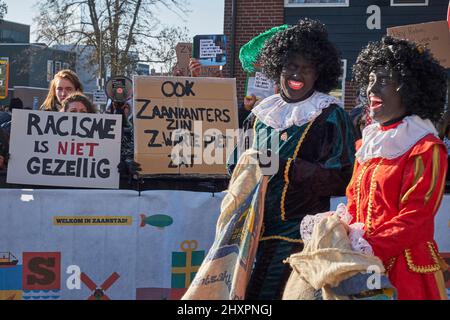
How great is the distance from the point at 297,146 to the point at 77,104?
263cm

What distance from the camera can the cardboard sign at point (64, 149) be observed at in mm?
5148

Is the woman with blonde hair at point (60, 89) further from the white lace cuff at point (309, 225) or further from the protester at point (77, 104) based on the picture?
the white lace cuff at point (309, 225)

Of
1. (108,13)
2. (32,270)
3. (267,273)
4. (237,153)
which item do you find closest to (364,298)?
(267,273)

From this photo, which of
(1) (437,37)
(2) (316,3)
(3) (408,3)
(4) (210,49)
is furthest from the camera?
(2) (316,3)

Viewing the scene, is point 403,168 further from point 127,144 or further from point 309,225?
point 127,144

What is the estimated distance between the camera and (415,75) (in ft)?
9.68

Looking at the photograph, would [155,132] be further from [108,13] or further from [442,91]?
[108,13]

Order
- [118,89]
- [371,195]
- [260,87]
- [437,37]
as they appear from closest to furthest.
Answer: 1. [371,195]
2. [437,37]
3. [118,89]
4. [260,87]

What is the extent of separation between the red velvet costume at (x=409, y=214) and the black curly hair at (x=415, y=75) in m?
0.13

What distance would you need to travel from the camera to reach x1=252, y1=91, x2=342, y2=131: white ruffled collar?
3.43 meters

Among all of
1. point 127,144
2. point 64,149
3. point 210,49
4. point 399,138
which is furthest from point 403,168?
point 210,49

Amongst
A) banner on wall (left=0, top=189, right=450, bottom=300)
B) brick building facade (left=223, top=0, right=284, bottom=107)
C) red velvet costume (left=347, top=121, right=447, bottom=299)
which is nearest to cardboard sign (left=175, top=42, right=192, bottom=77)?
banner on wall (left=0, top=189, right=450, bottom=300)

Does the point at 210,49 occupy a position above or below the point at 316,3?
below

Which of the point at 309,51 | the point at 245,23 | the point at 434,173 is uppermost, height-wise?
the point at 245,23
